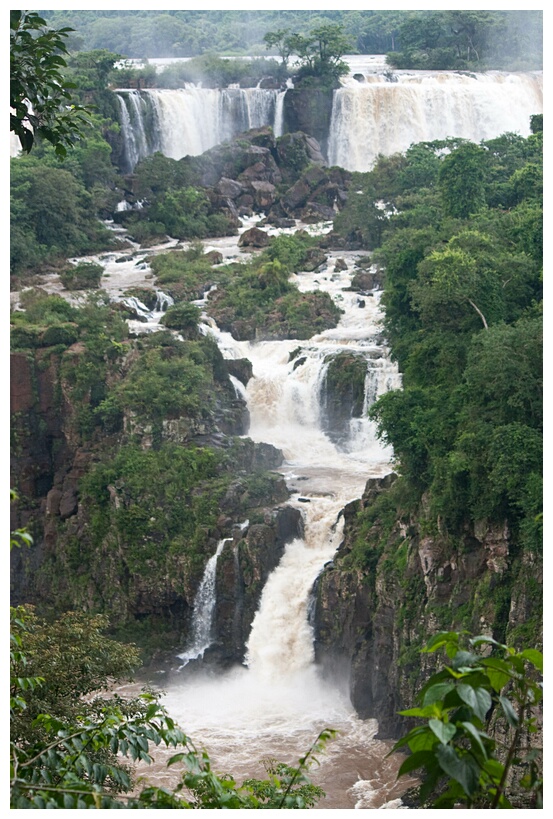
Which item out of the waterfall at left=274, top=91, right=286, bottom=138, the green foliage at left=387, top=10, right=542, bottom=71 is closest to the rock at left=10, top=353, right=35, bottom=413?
the waterfall at left=274, top=91, right=286, bottom=138

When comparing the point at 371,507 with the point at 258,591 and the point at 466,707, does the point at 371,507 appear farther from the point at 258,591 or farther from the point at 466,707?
the point at 466,707

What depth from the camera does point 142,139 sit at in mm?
37875

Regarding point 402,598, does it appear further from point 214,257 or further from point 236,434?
point 214,257

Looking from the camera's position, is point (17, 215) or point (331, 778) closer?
point (331, 778)

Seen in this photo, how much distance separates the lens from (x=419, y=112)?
3884cm

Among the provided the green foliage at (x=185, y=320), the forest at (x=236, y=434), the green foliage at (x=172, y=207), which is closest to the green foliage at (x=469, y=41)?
the forest at (x=236, y=434)

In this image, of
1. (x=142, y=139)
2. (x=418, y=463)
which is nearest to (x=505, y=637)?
(x=418, y=463)

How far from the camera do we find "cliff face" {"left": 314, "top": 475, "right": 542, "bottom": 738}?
48.2 ft

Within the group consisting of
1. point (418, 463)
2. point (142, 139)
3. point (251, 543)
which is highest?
point (142, 139)

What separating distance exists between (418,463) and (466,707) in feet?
45.6

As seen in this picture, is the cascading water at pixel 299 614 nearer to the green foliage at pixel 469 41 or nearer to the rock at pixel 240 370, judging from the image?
Result: the rock at pixel 240 370

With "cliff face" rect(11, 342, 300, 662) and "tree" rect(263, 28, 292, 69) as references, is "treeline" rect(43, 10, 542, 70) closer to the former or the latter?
"tree" rect(263, 28, 292, 69)

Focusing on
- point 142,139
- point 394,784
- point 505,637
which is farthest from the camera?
point 142,139

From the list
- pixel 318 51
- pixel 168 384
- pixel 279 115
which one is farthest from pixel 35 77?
pixel 318 51
